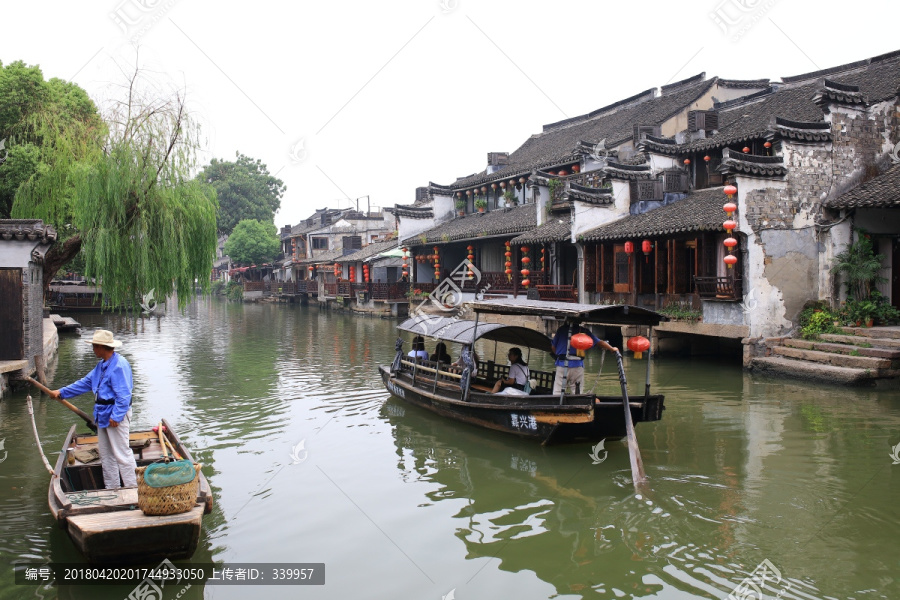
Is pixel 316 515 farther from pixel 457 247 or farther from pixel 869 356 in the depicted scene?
pixel 457 247

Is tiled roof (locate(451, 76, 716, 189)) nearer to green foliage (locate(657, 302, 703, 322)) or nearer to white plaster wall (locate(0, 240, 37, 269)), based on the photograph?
green foliage (locate(657, 302, 703, 322))

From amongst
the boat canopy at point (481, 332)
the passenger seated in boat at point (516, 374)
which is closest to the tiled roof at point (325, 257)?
the boat canopy at point (481, 332)

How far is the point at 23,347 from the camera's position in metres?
12.3

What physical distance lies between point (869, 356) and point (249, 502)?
1178cm

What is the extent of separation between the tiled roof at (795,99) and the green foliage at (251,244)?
38.3 meters

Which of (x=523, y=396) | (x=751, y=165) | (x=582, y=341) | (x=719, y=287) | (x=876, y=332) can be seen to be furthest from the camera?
(x=719, y=287)

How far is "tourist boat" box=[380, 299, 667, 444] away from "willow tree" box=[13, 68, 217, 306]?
487 cm

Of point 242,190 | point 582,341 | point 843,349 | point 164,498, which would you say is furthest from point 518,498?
point 242,190

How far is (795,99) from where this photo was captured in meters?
18.9

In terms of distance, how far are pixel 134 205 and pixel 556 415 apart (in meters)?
9.36

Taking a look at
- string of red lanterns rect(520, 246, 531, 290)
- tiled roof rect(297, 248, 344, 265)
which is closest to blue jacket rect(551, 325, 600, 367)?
string of red lanterns rect(520, 246, 531, 290)

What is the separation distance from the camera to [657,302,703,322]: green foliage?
16109mm

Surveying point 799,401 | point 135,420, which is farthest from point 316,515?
point 799,401

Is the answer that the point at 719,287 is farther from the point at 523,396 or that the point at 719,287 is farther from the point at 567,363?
the point at 523,396
